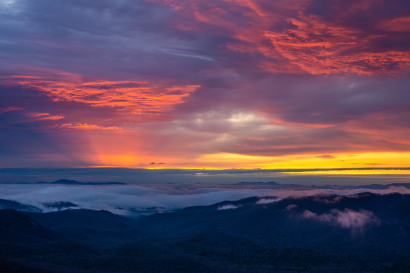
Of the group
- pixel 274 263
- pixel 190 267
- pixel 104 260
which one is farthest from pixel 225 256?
pixel 104 260

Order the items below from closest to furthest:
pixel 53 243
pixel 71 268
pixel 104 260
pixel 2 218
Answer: pixel 71 268 < pixel 104 260 < pixel 53 243 < pixel 2 218

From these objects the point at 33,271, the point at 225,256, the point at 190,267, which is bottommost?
the point at 225,256

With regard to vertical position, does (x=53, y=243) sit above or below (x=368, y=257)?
above

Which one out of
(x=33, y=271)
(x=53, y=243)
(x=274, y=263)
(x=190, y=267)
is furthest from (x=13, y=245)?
(x=274, y=263)

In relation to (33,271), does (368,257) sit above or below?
below

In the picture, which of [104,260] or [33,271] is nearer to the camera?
[33,271]

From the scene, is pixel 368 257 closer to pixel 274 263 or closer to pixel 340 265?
pixel 340 265

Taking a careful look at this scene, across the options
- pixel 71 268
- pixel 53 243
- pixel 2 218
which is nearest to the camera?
pixel 71 268

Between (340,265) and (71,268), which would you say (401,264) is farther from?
(71,268)

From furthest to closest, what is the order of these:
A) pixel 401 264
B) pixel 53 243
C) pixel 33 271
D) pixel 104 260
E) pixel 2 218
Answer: pixel 2 218
pixel 401 264
pixel 53 243
pixel 104 260
pixel 33 271
